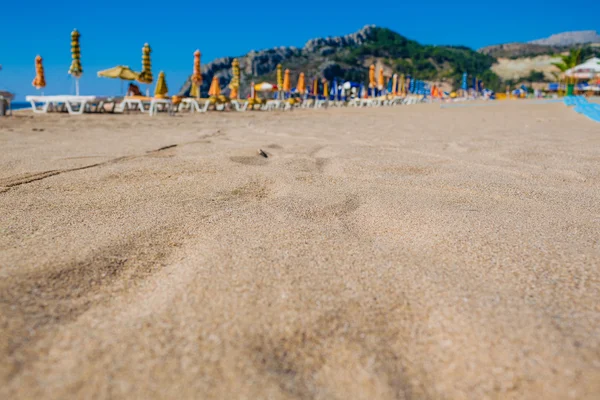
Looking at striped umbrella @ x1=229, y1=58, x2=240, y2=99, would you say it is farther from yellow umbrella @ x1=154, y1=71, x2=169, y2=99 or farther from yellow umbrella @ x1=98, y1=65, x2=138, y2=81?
yellow umbrella @ x1=154, y1=71, x2=169, y2=99

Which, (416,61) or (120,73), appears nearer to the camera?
(120,73)

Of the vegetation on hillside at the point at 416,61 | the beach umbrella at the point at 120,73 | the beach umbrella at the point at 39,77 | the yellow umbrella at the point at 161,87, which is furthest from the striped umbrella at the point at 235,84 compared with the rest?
the vegetation on hillside at the point at 416,61

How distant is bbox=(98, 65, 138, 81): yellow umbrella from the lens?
13.9 metres

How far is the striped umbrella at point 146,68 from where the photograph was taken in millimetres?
12715

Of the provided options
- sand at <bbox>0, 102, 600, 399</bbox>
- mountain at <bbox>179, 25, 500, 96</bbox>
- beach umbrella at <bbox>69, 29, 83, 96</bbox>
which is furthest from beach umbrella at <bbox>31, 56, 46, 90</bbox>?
mountain at <bbox>179, 25, 500, 96</bbox>

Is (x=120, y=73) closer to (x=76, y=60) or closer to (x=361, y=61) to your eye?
(x=76, y=60)

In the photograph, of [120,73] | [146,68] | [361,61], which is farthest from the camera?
[361,61]

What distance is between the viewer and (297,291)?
800 millimetres

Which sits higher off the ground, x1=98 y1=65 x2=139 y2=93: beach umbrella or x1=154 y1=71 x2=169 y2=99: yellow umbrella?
x1=98 y1=65 x2=139 y2=93: beach umbrella

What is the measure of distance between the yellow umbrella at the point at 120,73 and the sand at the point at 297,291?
543 inches

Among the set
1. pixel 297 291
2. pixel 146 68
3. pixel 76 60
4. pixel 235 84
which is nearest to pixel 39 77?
pixel 76 60

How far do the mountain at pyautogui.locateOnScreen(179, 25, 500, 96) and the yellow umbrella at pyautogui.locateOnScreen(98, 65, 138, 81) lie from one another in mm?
54931

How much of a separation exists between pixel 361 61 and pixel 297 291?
8231 centimetres

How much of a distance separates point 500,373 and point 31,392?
62 cm
